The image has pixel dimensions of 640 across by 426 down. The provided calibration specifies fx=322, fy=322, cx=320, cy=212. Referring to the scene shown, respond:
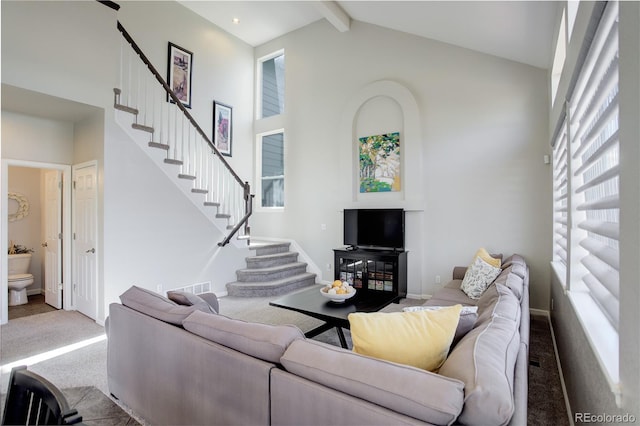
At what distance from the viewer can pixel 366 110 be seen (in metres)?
5.64

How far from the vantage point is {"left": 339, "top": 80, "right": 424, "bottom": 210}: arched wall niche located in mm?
5102

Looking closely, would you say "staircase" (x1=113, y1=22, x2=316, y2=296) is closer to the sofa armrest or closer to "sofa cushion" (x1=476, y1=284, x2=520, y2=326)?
the sofa armrest

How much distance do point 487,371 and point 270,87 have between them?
23.9ft

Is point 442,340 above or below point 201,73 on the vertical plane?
below

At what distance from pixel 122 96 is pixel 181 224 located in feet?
6.57

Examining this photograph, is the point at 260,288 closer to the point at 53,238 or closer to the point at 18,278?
the point at 53,238

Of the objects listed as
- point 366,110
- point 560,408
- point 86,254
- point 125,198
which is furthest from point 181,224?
point 560,408

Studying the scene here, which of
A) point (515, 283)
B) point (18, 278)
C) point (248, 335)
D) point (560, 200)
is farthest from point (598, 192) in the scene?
point (18, 278)

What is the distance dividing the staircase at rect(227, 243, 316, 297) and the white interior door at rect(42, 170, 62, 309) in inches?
95.8

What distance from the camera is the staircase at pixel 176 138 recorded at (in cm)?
450

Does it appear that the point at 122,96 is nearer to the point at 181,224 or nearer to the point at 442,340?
the point at 181,224

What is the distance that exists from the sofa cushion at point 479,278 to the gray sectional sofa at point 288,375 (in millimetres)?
1399

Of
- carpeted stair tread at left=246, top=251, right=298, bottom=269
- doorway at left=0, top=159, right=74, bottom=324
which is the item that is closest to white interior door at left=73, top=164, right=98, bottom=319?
doorway at left=0, top=159, right=74, bottom=324

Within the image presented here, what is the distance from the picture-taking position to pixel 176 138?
5473mm
